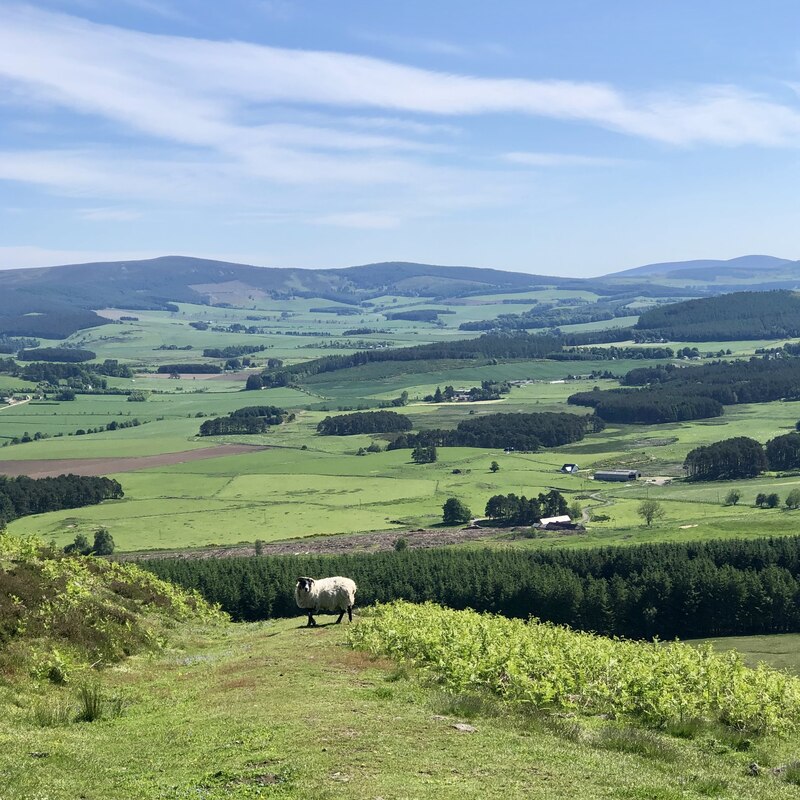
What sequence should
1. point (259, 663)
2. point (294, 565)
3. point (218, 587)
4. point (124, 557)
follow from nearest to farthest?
point (259, 663) < point (218, 587) < point (294, 565) < point (124, 557)

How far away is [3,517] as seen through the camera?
159 m

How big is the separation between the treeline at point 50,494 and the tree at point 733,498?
10949cm

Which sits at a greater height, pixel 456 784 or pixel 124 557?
pixel 456 784

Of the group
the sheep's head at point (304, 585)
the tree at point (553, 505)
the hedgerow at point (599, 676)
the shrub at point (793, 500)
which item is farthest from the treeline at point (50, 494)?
the hedgerow at point (599, 676)

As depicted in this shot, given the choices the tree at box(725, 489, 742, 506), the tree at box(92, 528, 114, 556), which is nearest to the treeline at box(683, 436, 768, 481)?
the tree at box(725, 489, 742, 506)

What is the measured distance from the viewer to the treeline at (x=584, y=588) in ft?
315

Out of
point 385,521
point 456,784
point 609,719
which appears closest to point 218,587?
point 385,521

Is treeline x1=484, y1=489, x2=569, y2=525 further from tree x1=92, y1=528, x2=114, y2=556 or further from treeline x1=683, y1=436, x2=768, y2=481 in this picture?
tree x1=92, y1=528, x2=114, y2=556

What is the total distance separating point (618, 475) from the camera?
601 feet

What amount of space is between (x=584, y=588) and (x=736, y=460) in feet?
335

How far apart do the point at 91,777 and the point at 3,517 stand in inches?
6043

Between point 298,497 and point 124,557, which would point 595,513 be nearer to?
point 298,497

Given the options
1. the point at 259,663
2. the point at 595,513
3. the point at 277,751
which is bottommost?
the point at 595,513

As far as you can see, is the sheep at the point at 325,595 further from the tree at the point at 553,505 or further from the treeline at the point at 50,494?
the treeline at the point at 50,494
